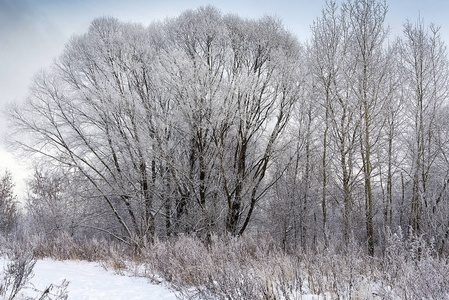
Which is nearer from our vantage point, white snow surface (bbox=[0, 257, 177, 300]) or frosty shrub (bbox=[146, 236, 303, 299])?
frosty shrub (bbox=[146, 236, 303, 299])

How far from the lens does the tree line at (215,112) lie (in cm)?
1018

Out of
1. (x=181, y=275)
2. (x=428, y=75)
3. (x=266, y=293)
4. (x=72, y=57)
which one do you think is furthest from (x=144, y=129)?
(x=428, y=75)

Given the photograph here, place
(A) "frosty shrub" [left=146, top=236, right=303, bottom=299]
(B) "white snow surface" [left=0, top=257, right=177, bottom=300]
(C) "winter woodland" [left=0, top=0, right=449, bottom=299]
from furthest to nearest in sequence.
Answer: (C) "winter woodland" [left=0, top=0, right=449, bottom=299], (B) "white snow surface" [left=0, top=257, right=177, bottom=300], (A) "frosty shrub" [left=146, top=236, right=303, bottom=299]

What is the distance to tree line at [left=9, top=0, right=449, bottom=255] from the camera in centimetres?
1018

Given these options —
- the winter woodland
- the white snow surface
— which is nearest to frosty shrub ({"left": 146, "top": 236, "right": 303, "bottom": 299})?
the white snow surface

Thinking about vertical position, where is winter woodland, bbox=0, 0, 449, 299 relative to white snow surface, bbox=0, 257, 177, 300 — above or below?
above

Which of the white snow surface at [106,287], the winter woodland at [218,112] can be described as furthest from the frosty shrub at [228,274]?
the winter woodland at [218,112]

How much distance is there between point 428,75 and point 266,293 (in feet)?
38.0

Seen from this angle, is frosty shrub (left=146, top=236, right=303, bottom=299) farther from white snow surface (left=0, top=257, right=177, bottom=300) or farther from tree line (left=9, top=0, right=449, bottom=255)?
tree line (left=9, top=0, right=449, bottom=255)

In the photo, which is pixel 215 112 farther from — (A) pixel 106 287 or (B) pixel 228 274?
(B) pixel 228 274

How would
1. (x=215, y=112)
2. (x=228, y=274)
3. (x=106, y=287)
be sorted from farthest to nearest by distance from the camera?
(x=215, y=112)
(x=106, y=287)
(x=228, y=274)

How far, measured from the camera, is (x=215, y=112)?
1059cm

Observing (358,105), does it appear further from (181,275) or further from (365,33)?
(181,275)

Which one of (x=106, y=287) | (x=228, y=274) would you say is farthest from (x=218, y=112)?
(x=228, y=274)
